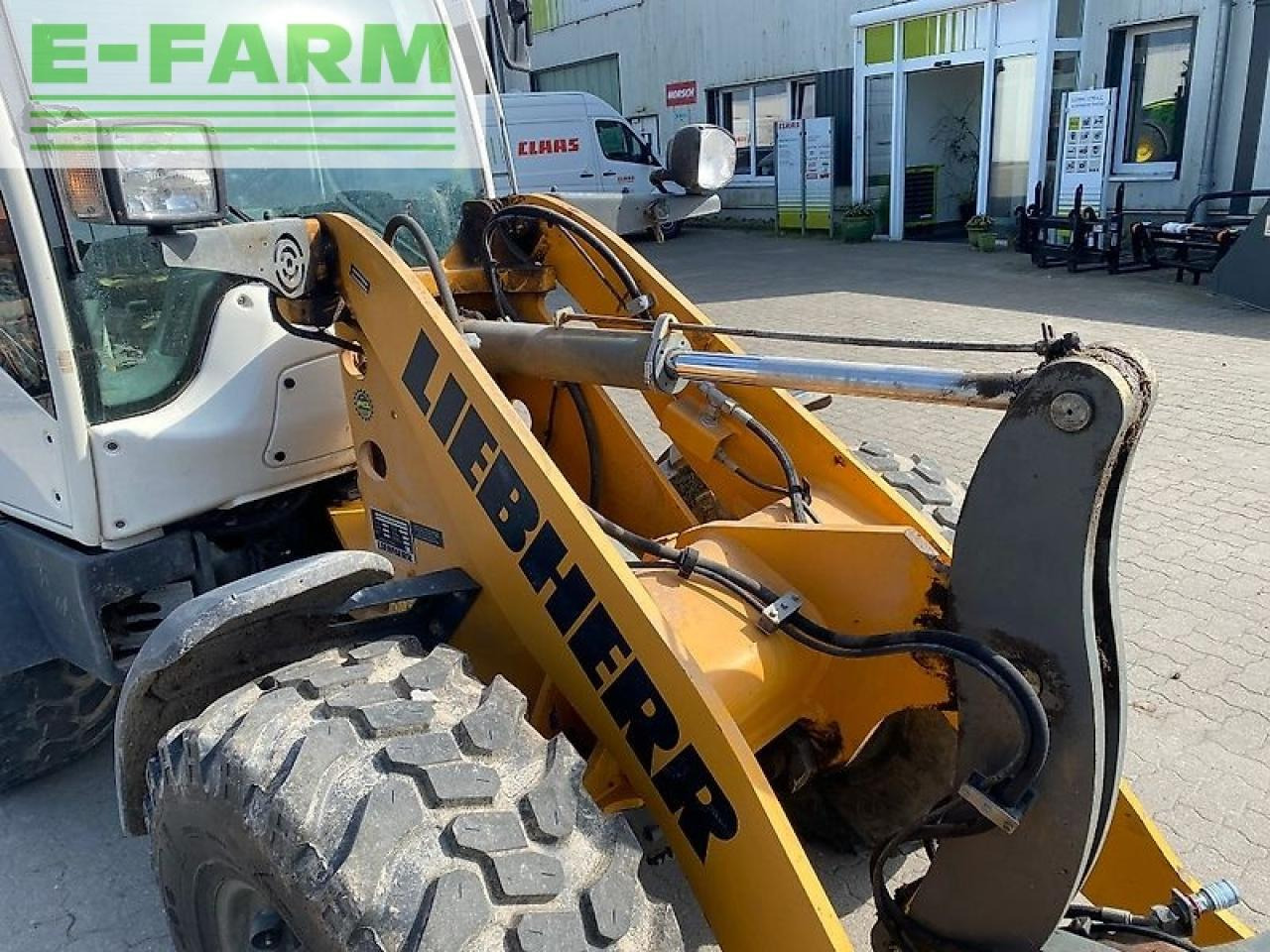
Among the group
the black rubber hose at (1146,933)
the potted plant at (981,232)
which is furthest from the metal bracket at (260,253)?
the potted plant at (981,232)

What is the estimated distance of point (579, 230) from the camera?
304cm

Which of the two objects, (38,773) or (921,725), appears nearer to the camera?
(921,725)

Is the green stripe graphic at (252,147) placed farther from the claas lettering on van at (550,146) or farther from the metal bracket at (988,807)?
the claas lettering on van at (550,146)

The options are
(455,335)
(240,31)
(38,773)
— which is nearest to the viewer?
(455,335)

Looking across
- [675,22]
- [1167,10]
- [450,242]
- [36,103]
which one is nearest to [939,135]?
[1167,10]

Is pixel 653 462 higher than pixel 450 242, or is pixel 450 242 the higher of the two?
pixel 450 242

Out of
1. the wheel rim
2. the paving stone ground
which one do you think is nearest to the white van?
the paving stone ground

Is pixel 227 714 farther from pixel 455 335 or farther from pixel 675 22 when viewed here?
pixel 675 22

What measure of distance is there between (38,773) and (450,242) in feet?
7.36

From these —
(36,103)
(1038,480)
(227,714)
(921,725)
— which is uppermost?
(36,103)

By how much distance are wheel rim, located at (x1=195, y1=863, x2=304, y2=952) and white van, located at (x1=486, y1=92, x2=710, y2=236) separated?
17111 mm

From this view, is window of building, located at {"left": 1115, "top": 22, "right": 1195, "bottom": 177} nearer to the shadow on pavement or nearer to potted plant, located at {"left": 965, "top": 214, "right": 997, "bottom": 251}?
potted plant, located at {"left": 965, "top": 214, "right": 997, "bottom": 251}

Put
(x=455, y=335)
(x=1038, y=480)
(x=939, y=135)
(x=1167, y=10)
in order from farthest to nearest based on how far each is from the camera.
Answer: (x=939, y=135)
(x=1167, y=10)
(x=455, y=335)
(x=1038, y=480)

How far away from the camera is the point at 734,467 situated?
9.72 ft
